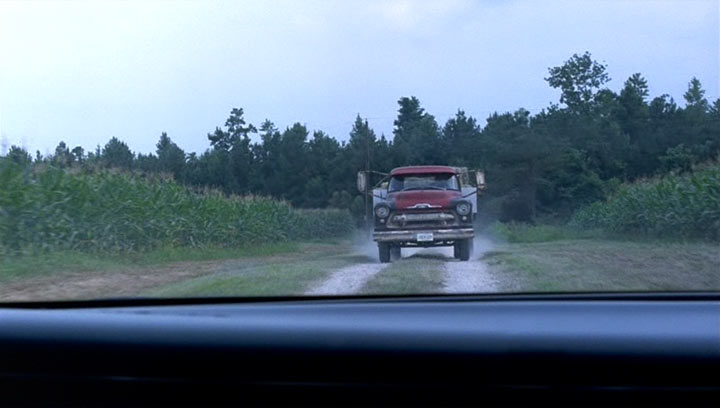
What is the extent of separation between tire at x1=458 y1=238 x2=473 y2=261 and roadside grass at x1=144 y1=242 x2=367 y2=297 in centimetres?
81

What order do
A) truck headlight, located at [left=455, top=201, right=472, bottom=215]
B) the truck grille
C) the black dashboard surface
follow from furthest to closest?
the truck grille < truck headlight, located at [left=455, top=201, right=472, bottom=215] < the black dashboard surface

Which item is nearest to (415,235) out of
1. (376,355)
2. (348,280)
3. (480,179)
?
(480,179)

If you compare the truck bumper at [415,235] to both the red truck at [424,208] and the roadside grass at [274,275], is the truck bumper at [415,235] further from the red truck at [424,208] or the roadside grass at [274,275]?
the roadside grass at [274,275]

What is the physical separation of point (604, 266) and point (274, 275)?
63.8 inches

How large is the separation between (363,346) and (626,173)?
262cm

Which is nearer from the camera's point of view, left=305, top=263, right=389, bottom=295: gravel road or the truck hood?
left=305, top=263, right=389, bottom=295: gravel road

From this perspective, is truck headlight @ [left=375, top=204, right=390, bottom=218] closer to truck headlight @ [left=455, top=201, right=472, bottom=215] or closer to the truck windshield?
the truck windshield

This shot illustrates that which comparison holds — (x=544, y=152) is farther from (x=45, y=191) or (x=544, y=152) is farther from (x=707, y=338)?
(x=45, y=191)

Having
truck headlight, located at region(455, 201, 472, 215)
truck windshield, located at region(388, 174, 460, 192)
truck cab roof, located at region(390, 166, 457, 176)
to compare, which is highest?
truck cab roof, located at region(390, 166, 457, 176)

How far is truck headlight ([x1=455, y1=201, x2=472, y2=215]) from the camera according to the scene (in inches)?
229

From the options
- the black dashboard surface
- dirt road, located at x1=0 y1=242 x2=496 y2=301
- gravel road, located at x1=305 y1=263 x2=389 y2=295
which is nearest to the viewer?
the black dashboard surface

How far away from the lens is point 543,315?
110 inches

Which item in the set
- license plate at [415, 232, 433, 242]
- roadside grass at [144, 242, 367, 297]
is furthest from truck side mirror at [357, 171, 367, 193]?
license plate at [415, 232, 433, 242]

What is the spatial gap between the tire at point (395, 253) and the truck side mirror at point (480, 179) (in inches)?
26.0
